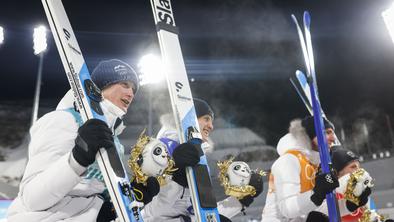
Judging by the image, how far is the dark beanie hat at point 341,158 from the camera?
11.7 ft

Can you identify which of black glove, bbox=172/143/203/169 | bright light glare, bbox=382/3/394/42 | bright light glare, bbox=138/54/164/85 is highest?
bright light glare, bbox=138/54/164/85

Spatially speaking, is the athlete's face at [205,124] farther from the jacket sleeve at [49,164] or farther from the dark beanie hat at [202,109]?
the jacket sleeve at [49,164]

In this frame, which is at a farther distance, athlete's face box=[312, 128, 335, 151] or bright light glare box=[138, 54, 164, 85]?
bright light glare box=[138, 54, 164, 85]

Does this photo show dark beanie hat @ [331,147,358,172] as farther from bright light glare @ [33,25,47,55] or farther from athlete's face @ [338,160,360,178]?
bright light glare @ [33,25,47,55]

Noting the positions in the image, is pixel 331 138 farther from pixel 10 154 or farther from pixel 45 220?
pixel 10 154

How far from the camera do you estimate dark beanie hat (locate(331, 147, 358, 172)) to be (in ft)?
11.7

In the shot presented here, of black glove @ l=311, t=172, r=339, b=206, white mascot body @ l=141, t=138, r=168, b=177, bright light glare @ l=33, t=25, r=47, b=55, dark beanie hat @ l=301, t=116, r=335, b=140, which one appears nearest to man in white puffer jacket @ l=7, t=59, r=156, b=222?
white mascot body @ l=141, t=138, r=168, b=177

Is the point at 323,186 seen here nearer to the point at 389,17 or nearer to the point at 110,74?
the point at 110,74

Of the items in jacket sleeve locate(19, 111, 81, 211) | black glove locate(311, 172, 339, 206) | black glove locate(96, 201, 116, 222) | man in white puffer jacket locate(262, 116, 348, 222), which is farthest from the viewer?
man in white puffer jacket locate(262, 116, 348, 222)

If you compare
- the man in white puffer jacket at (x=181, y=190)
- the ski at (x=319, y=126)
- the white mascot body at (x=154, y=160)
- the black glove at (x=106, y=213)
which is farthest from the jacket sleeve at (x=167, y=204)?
the ski at (x=319, y=126)

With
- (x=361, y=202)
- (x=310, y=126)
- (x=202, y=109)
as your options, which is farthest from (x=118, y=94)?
(x=361, y=202)

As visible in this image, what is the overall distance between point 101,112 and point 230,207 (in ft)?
4.58

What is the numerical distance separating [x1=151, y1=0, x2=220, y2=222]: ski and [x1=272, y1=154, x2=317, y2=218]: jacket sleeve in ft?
3.35

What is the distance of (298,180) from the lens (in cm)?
316
